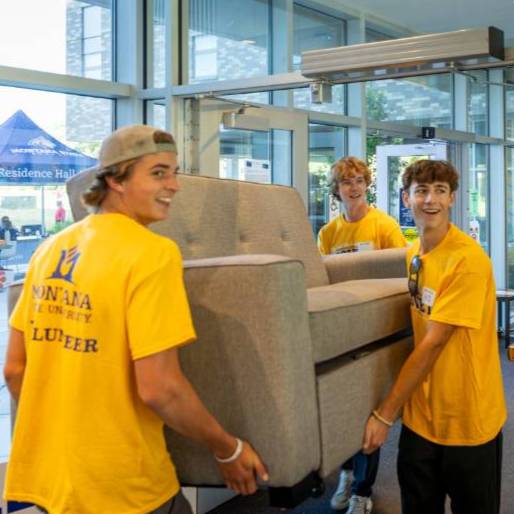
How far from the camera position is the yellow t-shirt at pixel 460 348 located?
1.93 meters

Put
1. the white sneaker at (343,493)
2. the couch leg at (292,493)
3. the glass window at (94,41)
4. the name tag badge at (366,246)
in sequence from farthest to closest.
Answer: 1. the glass window at (94,41)
2. the name tag badge at (366,246)
3. the white sneaker at (343,493)
4. the couch leg at (292,493)

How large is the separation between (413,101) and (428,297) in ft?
15.7

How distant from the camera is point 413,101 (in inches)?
254

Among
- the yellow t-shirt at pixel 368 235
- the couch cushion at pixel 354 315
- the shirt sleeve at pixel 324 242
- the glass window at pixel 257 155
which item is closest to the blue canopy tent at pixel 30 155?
the glass window at pixel 257 155

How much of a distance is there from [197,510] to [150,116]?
8.79ft

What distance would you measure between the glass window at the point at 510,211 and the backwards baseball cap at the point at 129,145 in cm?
664

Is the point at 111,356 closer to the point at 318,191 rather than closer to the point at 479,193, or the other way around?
the point at 318,191

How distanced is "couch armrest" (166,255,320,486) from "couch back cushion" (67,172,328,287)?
49cm

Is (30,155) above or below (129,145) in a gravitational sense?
above

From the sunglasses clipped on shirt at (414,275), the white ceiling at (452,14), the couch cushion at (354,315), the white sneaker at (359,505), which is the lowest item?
the white sneaker at (359,505)

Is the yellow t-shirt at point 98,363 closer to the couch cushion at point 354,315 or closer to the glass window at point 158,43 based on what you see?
the couch cushion at point 354,315

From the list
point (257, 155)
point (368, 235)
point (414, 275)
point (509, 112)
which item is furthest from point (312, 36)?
point (414, 275)

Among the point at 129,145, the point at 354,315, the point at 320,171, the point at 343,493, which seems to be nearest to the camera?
the point at 129,145

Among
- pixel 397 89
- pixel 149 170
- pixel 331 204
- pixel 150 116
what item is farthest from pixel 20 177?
pixel 397 89
